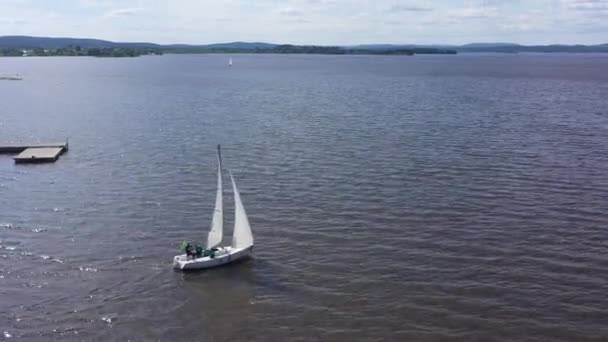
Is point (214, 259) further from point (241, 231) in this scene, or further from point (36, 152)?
point (36, 152)

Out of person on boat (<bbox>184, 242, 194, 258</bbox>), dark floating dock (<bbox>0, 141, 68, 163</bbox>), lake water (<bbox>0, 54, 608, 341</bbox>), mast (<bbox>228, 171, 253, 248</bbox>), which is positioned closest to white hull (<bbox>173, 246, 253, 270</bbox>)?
person on boat (<bbox>184, 242, 194, 258</bbox>)

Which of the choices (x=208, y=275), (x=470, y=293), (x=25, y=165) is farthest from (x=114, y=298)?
(x=25, y=165)

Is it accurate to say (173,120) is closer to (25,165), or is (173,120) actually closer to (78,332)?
(25,165)

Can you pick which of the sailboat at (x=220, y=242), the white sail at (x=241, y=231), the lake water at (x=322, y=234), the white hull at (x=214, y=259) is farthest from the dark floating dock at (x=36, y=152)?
the white sail at (x=241, y=231)

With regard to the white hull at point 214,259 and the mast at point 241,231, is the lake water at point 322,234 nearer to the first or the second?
the white hull at point 214,259

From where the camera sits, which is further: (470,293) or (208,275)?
(208,275)
